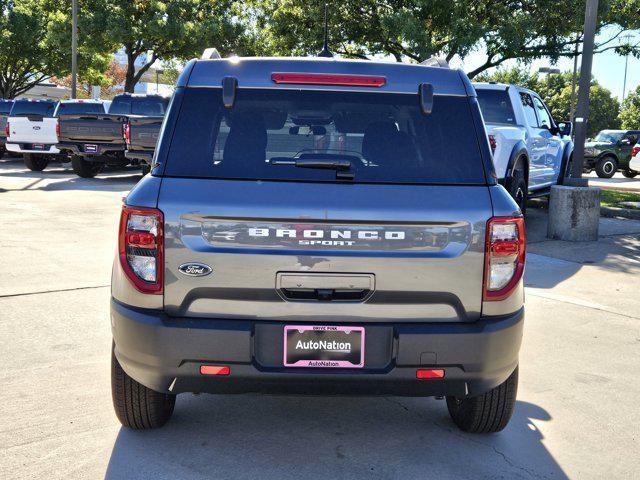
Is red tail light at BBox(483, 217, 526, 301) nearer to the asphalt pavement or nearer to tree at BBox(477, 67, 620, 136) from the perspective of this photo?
the asphalt pavement

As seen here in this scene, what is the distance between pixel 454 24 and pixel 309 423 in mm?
17175

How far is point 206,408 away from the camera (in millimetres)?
4211

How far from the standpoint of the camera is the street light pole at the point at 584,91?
416 inches

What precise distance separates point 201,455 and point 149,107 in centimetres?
1724

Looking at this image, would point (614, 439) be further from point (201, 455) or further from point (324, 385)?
point (201, 455)

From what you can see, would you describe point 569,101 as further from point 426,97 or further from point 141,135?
point 426,97

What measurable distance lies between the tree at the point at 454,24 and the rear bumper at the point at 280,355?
16392 millimetres

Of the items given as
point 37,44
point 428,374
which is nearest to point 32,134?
point 428,374

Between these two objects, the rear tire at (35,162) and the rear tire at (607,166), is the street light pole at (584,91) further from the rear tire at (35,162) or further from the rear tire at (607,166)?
the rear tire at (607,166)

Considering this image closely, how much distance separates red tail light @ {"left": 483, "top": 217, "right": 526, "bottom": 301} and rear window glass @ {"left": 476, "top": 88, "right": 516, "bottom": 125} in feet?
28.1

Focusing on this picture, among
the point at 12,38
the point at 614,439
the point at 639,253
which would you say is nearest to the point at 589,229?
the point at 639,253

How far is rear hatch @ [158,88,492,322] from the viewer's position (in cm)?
313

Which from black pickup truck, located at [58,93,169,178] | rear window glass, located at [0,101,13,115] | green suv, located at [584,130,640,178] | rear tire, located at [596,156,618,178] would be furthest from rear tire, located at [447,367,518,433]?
rear tire, located at [596,156,618,178]

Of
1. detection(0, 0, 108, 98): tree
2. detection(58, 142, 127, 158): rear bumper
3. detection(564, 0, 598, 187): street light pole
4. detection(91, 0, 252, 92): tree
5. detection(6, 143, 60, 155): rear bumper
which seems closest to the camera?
detection(564, 0, 598, 187): street light pole
